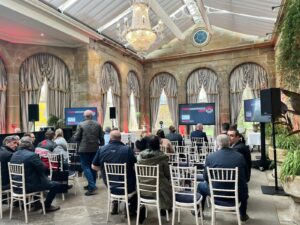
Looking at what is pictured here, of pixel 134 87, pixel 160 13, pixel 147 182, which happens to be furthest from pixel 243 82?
pixel 147 182

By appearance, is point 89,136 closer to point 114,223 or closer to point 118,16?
point 114,223

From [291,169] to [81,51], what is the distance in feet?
26.5

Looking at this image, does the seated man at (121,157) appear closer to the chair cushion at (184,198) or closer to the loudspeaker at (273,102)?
the chair cushion at (184,198)

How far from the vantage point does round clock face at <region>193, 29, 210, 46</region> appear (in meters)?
13.2

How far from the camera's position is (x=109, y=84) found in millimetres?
11289

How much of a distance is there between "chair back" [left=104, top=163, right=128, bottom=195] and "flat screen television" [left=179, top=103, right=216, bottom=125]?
260 inches

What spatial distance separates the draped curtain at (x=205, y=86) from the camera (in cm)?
1279

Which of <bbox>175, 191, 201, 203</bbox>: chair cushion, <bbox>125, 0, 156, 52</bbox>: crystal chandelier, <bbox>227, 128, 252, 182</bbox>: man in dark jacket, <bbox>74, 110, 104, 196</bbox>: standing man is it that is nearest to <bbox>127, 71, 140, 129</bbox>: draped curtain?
<bbox>125, 0, 156, 52</bbox>: crystal chandelier

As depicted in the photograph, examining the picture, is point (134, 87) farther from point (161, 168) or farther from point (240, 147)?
point (161, 168)

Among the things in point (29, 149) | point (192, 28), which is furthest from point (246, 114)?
point (29, 149)

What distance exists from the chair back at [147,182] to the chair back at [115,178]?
24 centimetres

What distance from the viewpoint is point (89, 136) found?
5168 millimetres

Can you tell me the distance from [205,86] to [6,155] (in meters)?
10.1

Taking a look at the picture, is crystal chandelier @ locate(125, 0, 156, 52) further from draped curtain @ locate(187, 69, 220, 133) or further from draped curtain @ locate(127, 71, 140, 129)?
draped curtain @ locate(187, 69, 220, 133)
